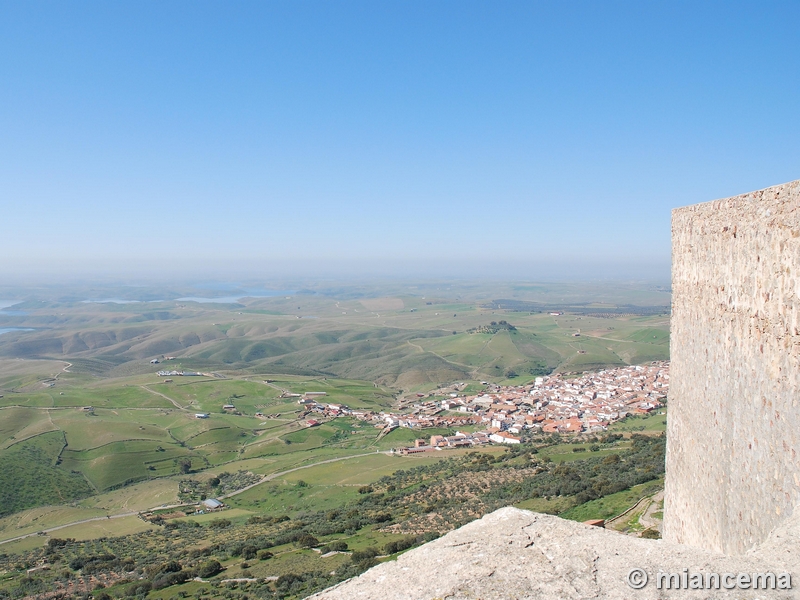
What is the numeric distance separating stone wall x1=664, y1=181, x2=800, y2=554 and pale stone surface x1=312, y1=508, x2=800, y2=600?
0.90 meters

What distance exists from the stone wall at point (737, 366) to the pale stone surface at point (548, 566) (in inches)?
35.4

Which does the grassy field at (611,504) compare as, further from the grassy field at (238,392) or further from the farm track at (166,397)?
the farm track at (166,397)

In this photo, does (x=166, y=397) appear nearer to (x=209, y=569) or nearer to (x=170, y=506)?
(x=170, y=506)

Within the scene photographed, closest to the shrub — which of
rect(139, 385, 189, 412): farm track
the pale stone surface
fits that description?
the pale stone surface

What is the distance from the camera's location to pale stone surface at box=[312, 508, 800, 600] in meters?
3.29

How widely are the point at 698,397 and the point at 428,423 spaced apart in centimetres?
5444

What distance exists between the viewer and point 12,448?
48.1 meters

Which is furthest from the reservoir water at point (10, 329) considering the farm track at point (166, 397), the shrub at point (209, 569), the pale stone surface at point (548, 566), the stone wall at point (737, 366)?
the stone wall at point (737, 366)

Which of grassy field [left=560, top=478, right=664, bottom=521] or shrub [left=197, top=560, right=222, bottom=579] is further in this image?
shrub [left=197, top=560, right=222, bottom=579]

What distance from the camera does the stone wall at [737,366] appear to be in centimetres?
401

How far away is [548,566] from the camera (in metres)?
3.66

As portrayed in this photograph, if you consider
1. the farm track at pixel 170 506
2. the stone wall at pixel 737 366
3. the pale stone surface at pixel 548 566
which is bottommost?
the farm track at pixel 170 506

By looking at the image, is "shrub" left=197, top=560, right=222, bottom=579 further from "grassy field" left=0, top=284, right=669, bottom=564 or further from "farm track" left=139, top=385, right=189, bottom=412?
"farm track" left=139, top=385, right=189, bottom=412

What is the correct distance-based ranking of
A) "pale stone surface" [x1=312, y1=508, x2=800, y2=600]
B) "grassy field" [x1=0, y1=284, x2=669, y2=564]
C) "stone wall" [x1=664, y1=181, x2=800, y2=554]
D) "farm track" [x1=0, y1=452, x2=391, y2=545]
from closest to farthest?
"pale stone surface" [x1=312, y1=508, x2=800, y2=600] → "stone wall" [x1=664, y1=181, x2=800, y2=554] → "farm track" [x1=0, y1=452, x2=391, y2=545] → "grassy field" [x1=0, y1=284, x2=669, y2=564]
